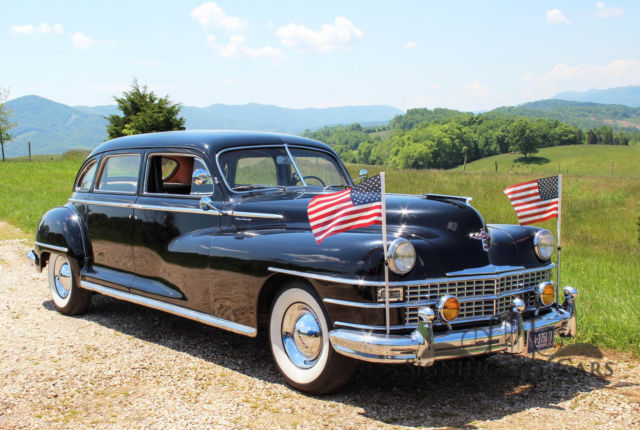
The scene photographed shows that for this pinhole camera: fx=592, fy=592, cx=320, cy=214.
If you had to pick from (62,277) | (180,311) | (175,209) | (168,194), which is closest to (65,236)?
(62,277)

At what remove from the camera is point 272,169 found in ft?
17.8

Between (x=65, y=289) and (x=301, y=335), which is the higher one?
(x=301, y=335)

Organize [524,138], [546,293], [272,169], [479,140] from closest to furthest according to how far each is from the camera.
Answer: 1. [546,293]
2. [272,169]
3. [524,138]
4. [479,140]

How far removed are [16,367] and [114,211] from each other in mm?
1842

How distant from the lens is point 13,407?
13.0 ft

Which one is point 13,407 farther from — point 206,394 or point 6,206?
point 6,206

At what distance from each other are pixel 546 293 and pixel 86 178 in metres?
5.08

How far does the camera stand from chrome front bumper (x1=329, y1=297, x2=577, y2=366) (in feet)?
11.7

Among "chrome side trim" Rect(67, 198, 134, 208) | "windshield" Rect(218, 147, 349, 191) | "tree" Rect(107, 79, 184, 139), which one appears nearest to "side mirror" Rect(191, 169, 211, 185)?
"windshield" Rect(218, 147, 349, 191)

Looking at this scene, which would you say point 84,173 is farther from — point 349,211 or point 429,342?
point 429,342

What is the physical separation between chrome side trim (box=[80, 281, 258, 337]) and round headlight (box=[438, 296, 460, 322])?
1.45 m

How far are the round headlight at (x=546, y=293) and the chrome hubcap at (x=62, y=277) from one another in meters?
4.95

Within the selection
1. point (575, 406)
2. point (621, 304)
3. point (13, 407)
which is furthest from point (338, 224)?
point (621, 304)

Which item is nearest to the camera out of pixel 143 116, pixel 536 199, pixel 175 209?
pixel 536 199
